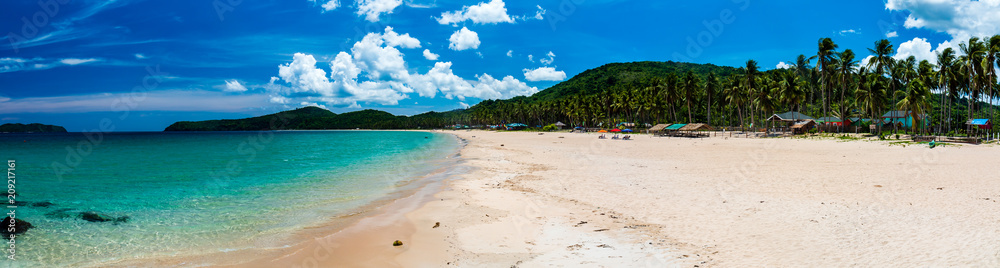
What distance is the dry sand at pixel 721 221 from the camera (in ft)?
20.5

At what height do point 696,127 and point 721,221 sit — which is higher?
point 696,127

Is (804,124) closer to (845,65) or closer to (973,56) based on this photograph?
(845,65)

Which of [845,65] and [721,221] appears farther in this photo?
[845,65]

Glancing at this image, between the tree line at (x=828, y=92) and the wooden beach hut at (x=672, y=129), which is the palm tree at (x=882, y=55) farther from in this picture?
A: the wooden beach hut at (x=672, y=129)

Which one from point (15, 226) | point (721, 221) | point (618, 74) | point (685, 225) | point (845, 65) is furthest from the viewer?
point (618, 74)

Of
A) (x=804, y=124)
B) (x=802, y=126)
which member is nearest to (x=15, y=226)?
(x=802, y=126)

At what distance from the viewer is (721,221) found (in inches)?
329

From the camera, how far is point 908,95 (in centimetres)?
4297

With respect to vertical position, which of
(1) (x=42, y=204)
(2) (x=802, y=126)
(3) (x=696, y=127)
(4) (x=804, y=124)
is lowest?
(1) (x=42, y=204)

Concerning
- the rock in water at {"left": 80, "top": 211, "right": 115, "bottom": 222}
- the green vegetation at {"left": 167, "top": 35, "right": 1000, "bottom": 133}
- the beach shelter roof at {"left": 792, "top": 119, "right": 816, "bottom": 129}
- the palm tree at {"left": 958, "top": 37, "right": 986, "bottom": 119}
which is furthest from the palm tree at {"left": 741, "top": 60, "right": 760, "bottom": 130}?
the rock in water at {"left": 80, "top": 211, "right": 115, "bottom": 222}

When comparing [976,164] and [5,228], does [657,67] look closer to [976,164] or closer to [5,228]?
[976,164]

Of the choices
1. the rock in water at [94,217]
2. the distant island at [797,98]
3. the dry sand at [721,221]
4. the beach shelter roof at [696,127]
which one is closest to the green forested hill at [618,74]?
the distant island at [797,98]

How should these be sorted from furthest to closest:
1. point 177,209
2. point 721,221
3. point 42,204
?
1. point 42,204
2. point 177,209
3. point 721,221

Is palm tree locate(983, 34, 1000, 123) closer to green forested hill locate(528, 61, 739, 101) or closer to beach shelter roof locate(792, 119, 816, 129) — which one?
beach shelter roof locate(792, 119, 816, 129)
